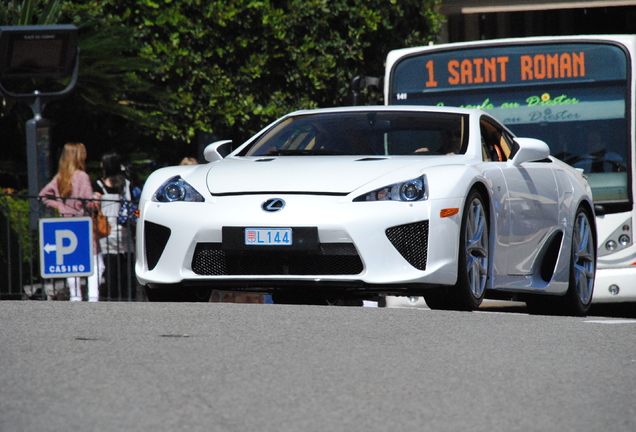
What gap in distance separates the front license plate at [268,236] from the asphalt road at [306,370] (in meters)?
0.38

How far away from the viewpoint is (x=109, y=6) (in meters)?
19.8

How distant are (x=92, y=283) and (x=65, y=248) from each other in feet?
2.02

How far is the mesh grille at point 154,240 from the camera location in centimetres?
740

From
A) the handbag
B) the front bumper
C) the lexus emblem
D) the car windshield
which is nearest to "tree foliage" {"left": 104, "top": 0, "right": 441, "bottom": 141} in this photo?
the handbag

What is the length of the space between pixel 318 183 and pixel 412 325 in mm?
992

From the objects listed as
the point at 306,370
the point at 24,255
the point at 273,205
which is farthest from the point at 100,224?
the point at 306,370

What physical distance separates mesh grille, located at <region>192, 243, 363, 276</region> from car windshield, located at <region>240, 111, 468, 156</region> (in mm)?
1140

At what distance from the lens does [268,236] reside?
710cm

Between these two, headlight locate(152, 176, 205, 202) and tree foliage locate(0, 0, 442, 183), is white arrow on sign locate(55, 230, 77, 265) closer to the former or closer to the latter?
headlight locate(152, 176, 205, 202)

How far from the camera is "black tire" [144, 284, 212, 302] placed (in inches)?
301

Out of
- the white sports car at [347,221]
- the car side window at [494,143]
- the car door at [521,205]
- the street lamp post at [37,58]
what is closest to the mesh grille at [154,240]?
the white sports car at [347,221]

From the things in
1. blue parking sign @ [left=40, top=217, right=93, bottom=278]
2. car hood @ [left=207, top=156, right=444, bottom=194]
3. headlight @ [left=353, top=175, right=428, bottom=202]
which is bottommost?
blue parking sign @ [left=40, top=217, right=93, bottom=278]

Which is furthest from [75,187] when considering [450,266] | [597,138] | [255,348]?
[255,348]

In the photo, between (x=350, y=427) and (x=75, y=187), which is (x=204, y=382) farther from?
(x=75, y=187)
